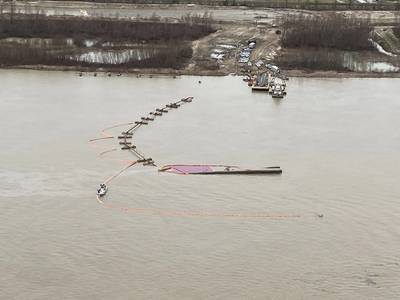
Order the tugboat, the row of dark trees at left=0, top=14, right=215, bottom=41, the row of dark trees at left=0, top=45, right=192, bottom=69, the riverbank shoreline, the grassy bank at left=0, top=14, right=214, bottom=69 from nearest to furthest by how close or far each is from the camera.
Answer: the tugboat → the riverbank shoreline → the row of dark trees at left=0, top=45, right=192, bottom=69 → the grassy bank at left=0, top=14, right=214, bottom=69 → the row of dark trees at left=0, top=14, right=215, bottom=41

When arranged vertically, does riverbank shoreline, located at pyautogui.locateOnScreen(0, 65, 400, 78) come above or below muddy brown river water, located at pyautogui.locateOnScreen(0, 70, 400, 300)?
above

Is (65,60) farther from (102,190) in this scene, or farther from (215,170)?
(102,190)

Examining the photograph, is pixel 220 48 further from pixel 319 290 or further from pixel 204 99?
pixel 319 290

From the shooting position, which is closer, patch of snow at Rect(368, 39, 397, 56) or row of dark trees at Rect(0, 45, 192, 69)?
row of dark trees at Rect(0, 45, 192, 69)

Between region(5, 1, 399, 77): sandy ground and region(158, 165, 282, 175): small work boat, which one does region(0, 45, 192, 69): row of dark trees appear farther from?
region(158, 165, 282, 175): small work boat

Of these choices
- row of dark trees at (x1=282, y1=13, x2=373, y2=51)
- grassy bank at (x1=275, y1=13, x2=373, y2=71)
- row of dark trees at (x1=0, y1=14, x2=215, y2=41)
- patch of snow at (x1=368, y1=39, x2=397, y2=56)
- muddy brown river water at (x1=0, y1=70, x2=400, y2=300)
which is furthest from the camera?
row of dark trees at (x1=0, y1=14, x2=215, y2=41)

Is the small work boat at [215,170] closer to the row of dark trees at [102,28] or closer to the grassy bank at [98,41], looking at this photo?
the grassy bank at [98,41]

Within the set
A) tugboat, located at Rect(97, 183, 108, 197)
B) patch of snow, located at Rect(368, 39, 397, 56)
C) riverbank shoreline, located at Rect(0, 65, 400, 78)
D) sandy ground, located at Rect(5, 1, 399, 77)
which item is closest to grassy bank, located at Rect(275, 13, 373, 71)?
patch of snow, located at Rect(368, 39, 397, 56)
